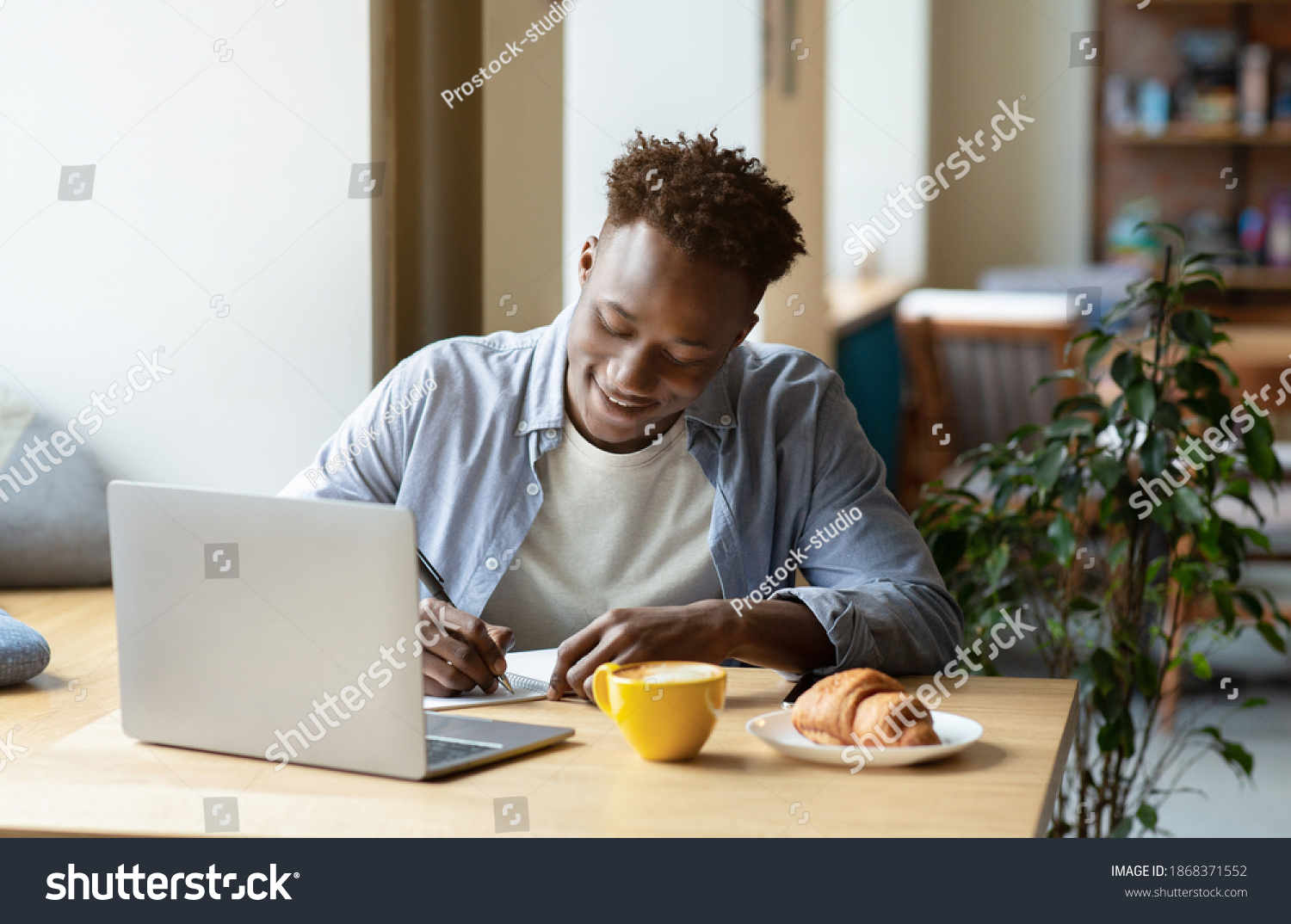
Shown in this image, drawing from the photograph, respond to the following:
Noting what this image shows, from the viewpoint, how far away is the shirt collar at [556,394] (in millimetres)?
1495

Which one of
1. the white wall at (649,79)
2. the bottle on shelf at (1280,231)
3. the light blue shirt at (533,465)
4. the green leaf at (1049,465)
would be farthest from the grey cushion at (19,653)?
the bottle on shelf at (1280,231)

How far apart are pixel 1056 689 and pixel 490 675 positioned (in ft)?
1.75

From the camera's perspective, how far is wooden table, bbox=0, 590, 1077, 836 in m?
0.88

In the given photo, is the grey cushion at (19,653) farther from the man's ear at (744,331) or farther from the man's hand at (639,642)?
the man's ear at (744,331)

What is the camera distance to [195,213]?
6.28 ft

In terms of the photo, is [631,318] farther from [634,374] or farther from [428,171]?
[428,171]

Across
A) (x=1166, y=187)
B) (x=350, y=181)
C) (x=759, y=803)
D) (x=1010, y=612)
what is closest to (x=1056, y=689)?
(x=759, y=803)

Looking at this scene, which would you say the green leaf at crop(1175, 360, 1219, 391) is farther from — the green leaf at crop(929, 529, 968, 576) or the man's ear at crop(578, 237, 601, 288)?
the man's ear at crop(578, 237, 601, 288)

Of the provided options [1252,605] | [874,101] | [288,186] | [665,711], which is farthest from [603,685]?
[874,101]

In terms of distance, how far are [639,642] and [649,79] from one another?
1.92 meters

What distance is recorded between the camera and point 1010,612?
2.02 m

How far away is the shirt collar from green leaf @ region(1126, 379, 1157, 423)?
0.65 meters

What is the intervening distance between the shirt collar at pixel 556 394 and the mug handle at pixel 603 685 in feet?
1.57

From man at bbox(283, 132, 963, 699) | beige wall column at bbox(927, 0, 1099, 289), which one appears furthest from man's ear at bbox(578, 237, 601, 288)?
beige wall column at bbox(927, 0, 1099, 289)
